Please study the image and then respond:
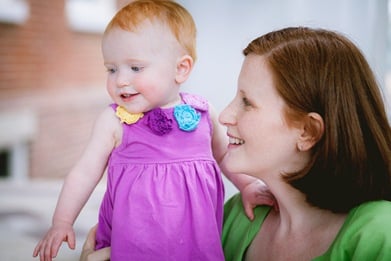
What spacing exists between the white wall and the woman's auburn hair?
1.50ft

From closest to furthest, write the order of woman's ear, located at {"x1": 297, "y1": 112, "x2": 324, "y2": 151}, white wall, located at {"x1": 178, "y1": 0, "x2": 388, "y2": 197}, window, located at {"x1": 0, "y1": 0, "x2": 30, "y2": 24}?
woman's ear, located at {"x1": 297, "y1": 112, "x2": 324, "y2": 151}, white wall, located at {"x1": 178, "y1": 0, "x2": 388, "y2": 197}, window, located at {"x1": 0, "y1": 0, "x2": 30, "y2": 24}

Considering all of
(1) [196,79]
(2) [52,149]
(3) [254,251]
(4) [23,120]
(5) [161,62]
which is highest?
(5) [161,62]

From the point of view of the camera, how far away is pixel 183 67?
3.90 ft

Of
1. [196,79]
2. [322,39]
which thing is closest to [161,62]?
[322,39]

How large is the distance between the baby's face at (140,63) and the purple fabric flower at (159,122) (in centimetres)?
2

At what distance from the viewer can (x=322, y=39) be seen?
110 centimetres

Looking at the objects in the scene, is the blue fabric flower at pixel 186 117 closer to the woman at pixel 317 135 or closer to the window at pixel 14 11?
the woman at pixel 317 135

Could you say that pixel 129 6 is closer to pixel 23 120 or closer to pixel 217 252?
pixel 217 252

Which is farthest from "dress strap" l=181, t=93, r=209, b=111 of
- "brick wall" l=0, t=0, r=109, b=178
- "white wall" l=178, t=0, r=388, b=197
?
"brick wall" l=0, t=0, r=109, b=178

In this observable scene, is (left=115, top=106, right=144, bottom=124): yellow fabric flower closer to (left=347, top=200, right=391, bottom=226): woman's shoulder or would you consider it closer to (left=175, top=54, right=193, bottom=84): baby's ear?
(left=175, top=54, right=193, bottom=84): baby's ear

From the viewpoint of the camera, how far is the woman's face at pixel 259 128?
111 cm

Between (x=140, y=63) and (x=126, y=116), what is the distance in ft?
0.37

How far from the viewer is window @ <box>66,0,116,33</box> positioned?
452cm

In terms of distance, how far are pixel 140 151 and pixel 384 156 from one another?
0.48 meters
